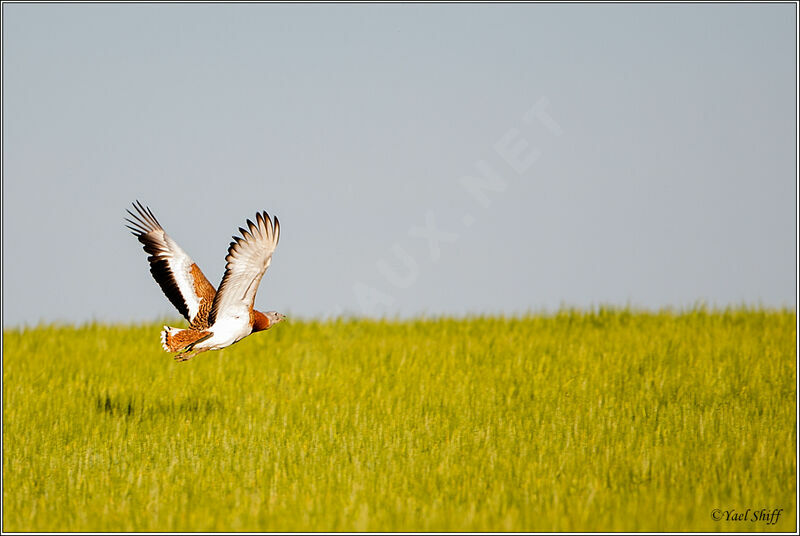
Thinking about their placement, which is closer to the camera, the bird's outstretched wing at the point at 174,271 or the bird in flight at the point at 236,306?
the bird in flight at the point at 236,306

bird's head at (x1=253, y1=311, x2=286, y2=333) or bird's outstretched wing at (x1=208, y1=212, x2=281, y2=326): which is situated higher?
bird's outstretched wing at (x1=208, y1=212, x2=281, y2=326)

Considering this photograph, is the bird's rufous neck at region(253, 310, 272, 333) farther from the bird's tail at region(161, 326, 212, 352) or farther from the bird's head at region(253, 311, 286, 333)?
the bird's tail at region(161, 326, 212, 352)

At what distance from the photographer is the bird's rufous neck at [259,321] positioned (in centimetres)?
753

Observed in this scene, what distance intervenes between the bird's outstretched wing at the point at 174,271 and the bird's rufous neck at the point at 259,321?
3.13 feet

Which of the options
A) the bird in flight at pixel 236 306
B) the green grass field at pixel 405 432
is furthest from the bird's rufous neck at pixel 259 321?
the green grass field at pixel 405 432

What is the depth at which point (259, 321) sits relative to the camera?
7.57 meters

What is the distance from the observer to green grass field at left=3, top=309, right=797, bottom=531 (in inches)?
315

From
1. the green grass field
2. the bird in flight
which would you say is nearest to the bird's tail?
the bird in flight

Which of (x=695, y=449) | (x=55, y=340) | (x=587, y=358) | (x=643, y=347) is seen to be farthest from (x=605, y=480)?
(x=55, y=340)

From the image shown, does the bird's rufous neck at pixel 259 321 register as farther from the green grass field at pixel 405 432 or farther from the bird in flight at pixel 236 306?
the green grass field at pixel 405 432

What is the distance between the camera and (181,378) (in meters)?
12.9

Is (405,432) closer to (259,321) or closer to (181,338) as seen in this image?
(259,321)

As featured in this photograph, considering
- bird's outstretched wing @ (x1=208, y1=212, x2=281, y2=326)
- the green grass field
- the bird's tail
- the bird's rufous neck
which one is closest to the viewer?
bird's outstretched wing @ (x1=208, y1=212, x2=281, y2=326)

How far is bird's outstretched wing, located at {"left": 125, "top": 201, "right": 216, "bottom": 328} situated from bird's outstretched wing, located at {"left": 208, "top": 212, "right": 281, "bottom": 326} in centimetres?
125
